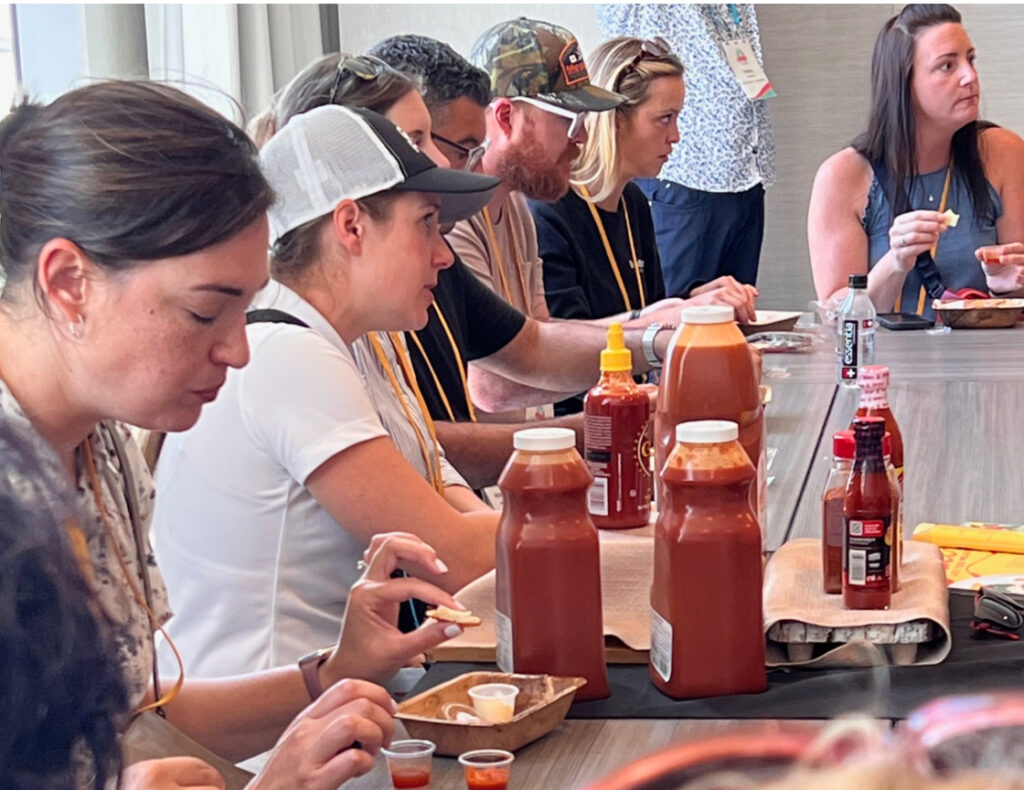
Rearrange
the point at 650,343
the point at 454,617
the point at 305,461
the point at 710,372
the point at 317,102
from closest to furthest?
the point at 454,617 < the point at 710,372 < the point at 305,461 < the point at 317,102 < the point at 650,343

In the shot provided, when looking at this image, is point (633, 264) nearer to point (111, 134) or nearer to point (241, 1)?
point (241, 1)

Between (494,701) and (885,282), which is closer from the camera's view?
(494,701)

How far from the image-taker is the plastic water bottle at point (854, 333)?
104 inches

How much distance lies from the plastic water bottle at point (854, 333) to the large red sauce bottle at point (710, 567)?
1508 millimetres

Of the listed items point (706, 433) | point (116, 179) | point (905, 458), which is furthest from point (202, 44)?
point (706, 433)

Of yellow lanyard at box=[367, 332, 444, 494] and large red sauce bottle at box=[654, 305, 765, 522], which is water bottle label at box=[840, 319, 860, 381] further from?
large red sauce bottle at box=[654, 305, 765, 522]

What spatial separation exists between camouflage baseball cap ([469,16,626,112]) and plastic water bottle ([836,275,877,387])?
0.60 meters

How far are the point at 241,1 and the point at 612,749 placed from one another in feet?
9.89

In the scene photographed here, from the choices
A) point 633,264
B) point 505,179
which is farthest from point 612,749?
point 633,264

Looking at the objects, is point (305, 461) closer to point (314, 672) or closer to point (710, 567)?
point (314, 672)

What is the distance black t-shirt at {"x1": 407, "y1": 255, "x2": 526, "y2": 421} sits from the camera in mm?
2295

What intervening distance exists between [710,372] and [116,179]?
1.88 feet

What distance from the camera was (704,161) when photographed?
458 centimetres

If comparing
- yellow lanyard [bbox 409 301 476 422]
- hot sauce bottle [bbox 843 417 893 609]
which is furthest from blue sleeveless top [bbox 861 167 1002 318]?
hot sauce bottle [bbox 843 417 893 609]
